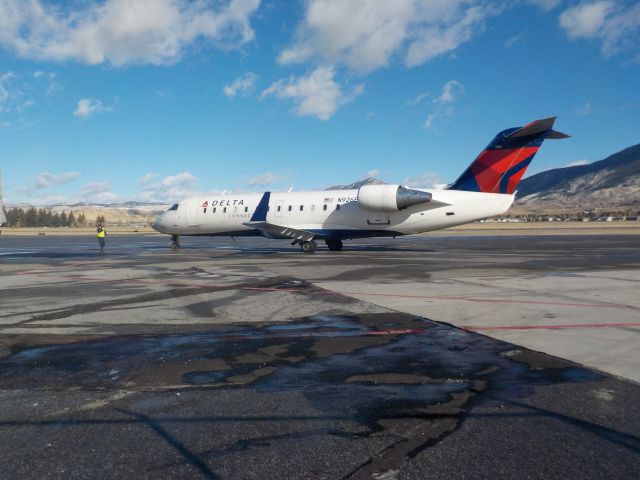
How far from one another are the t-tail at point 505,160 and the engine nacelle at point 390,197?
2372mm

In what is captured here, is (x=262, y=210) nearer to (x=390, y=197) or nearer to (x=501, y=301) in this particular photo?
(x=390, y=197)

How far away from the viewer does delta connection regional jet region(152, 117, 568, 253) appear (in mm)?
24531

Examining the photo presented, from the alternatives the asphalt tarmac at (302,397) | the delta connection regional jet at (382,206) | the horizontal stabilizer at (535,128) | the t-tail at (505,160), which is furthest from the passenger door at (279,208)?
the asphalt tarmac at (302,397)

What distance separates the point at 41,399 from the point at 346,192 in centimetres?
2466

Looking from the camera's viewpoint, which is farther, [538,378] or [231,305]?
[231,305]

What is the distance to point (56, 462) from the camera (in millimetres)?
3443

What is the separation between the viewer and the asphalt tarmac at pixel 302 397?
344cm

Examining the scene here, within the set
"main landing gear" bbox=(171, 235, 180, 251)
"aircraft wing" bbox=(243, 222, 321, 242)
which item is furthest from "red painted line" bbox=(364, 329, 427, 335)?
"main landing gear" bbox=(171, 235, 180, 251)

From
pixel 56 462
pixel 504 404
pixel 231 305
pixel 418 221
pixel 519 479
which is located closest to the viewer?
pixel 519 479

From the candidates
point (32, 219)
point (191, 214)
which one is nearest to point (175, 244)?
point (191, 214)

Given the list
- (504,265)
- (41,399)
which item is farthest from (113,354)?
(504,265)

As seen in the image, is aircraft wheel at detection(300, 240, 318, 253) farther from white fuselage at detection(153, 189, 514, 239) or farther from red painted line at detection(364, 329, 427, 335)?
red painted line at detection(364, 329, 427, 335)

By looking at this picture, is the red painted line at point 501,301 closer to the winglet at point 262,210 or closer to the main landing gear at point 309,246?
the main landing gear at point 309,246

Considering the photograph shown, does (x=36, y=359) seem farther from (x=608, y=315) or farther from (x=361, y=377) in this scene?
(x=608, y=315)
